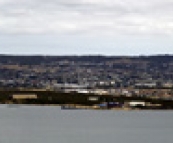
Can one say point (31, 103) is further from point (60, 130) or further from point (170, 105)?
point (60, 130)

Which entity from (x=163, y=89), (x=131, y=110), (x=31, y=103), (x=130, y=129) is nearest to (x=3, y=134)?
(x=130, y=129)

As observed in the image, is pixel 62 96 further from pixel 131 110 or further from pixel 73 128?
pixel 73 128

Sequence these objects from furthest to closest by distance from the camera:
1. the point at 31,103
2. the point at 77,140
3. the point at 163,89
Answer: the point at 163,89 → the point at 31,103 → the point at 77,140

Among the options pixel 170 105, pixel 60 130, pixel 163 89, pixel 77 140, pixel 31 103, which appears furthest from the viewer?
pixel 163 89

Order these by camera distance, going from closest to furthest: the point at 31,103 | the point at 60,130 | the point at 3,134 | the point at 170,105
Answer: the point at 3,134 → the point at 60,130 → the point at 170,105 → the point at 31,103

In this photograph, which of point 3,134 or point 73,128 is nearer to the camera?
point 3,134

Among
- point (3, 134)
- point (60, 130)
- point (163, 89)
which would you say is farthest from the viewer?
point (163, 89)

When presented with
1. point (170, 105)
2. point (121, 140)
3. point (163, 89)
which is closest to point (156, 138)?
point (121, 140)

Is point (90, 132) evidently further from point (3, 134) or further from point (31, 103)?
point (31, 103)

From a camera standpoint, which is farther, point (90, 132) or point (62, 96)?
point (62, 96)
